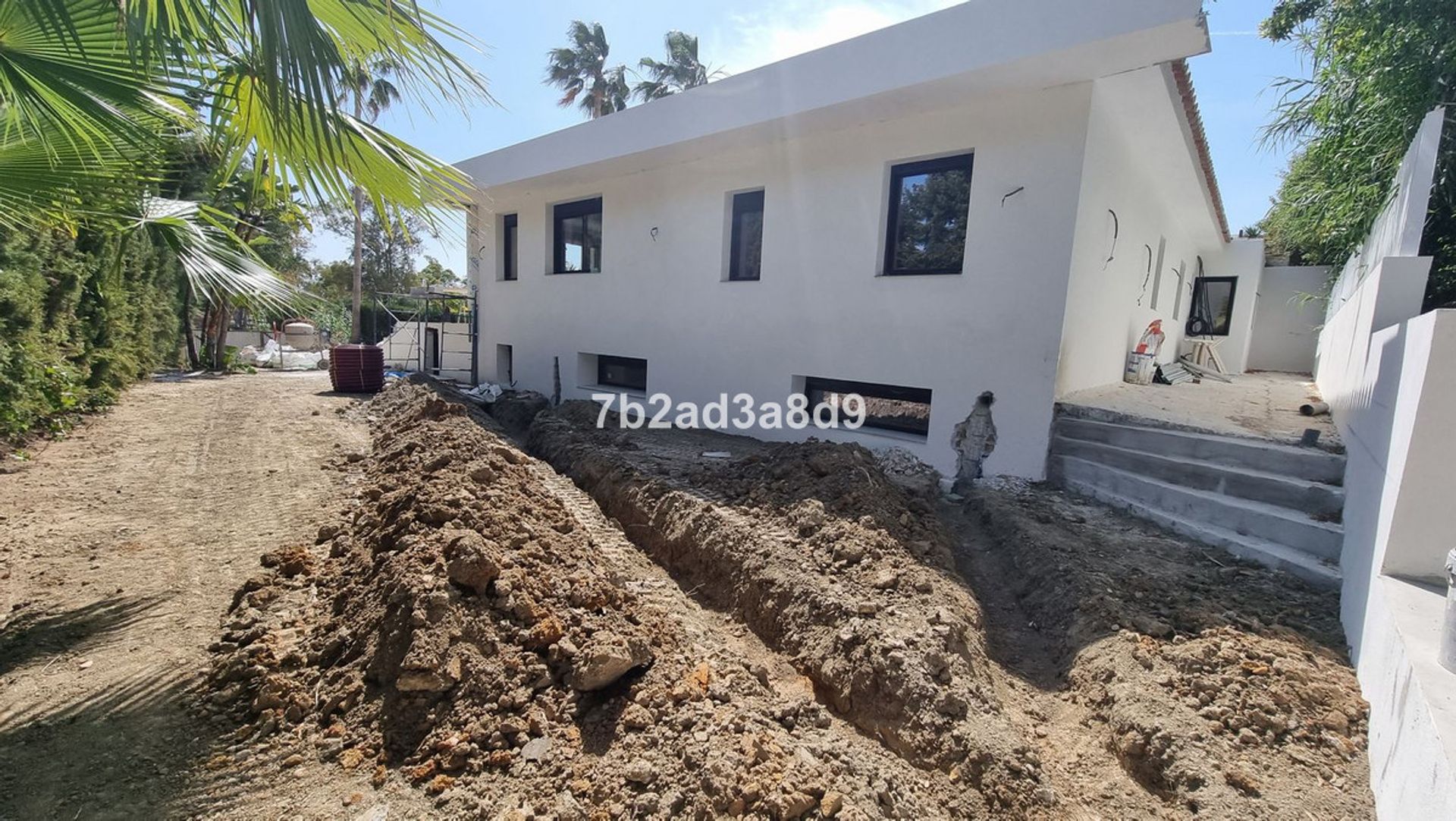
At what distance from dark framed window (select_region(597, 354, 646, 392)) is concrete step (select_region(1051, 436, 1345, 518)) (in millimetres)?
6039

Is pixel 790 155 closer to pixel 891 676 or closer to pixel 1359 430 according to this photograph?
pixel 1359 430

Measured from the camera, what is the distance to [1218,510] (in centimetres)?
402

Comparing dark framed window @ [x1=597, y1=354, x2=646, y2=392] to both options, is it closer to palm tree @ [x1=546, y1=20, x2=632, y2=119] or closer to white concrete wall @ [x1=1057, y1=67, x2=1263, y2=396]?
white concrete wall @ [x1=1057, y1=67, x2=1263, y2=396]

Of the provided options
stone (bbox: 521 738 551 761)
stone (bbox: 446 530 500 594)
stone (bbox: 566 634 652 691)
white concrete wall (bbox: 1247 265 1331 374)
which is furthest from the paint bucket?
stone (bbox: 521 738 551 761)

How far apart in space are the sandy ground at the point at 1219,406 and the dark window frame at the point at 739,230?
399 cm

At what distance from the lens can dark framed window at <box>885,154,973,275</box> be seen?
18.8 feet

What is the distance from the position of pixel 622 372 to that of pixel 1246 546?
26.1ft

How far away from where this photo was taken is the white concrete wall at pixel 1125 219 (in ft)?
17.0

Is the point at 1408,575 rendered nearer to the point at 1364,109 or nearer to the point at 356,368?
the point at 1364,109

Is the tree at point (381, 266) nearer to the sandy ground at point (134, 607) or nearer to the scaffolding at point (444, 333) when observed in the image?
the scaffolding at point (444, 333)

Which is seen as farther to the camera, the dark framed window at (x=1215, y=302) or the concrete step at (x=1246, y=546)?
the dark framed window at (x=1215, y=302)

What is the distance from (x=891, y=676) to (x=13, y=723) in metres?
3.61

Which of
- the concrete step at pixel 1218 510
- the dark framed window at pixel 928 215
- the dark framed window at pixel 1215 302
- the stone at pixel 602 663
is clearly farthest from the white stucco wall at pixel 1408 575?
the dark framed window at pixel 1215 302

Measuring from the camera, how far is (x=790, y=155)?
6762 millimetres
